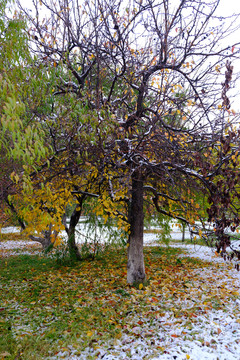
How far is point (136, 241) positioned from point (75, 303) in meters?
1.94

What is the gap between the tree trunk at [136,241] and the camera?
601cm

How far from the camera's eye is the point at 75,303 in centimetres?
528

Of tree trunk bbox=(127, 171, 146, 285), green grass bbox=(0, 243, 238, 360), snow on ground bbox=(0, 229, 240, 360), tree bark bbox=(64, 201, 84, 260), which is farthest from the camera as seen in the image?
tree bark bbox=(64, 201, 84, 260)

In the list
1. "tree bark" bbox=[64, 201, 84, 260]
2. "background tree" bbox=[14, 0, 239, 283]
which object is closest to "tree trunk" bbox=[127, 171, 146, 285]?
"background tree" bbox=[14, 0, 239, 283]

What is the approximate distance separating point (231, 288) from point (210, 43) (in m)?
5.49

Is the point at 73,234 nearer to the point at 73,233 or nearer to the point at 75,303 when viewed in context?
the point at 73,233

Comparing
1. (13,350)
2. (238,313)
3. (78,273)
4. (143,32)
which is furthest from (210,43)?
(78,273)

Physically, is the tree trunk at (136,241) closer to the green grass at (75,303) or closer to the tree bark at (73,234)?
the green grass at (75,303)

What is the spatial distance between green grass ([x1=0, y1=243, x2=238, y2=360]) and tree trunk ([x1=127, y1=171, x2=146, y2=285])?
319 millimetres

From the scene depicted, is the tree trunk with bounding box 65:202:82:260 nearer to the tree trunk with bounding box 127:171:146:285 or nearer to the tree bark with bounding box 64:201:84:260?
the tree bark with bounding box 64:201:84:260

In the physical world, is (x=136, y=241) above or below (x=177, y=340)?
above

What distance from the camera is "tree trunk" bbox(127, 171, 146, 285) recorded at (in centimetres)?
601

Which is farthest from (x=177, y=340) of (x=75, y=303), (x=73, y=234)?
(x=73, y=234)

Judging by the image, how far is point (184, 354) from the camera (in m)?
3.37
